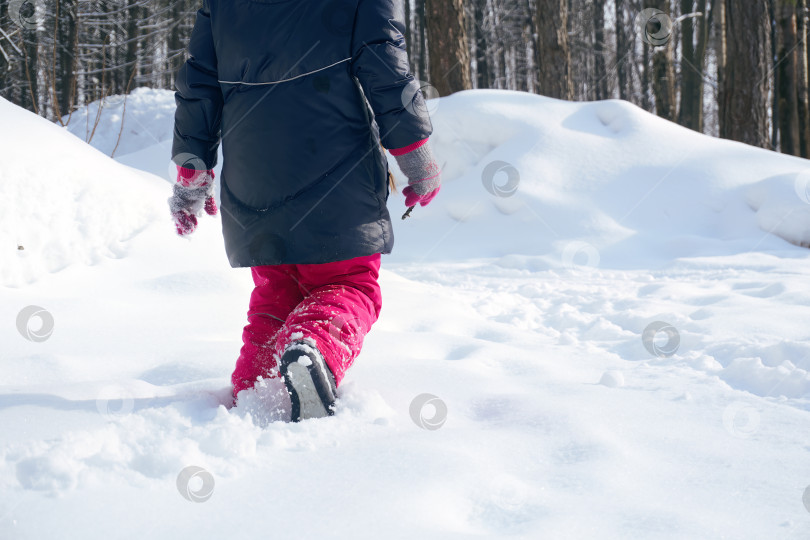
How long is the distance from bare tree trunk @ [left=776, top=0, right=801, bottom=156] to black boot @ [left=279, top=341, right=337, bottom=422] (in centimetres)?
932

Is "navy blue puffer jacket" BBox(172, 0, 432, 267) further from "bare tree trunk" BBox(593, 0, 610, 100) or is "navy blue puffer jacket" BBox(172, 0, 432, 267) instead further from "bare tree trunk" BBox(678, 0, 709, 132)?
"bare tree trunk" BBox(593, 0, 610, 100)

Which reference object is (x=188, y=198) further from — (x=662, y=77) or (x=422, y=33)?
(x=422, y=33)

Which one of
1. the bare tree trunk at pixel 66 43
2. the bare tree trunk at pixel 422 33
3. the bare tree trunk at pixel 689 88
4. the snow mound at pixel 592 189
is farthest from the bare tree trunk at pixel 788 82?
the bare tree trunk at pixel 422 33

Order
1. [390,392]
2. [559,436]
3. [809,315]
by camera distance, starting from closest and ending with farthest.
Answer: [559,436] < [390,392] < [809,315]

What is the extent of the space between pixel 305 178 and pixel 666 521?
1.20 meters

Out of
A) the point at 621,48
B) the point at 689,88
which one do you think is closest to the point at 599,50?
the point at 621,48

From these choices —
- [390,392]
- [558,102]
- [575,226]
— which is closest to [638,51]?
[558,102]

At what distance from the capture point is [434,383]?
1762 millimetres

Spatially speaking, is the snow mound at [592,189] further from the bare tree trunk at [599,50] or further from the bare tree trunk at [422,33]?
the bare tree trunk at [599,50]

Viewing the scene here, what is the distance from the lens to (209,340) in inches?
87.0

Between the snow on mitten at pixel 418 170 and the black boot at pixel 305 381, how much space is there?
1.89 ft

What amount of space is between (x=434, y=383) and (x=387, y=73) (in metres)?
0.86

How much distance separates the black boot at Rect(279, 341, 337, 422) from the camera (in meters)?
1.44

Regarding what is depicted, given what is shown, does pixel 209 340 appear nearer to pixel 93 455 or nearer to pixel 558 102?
pixel 93 455
